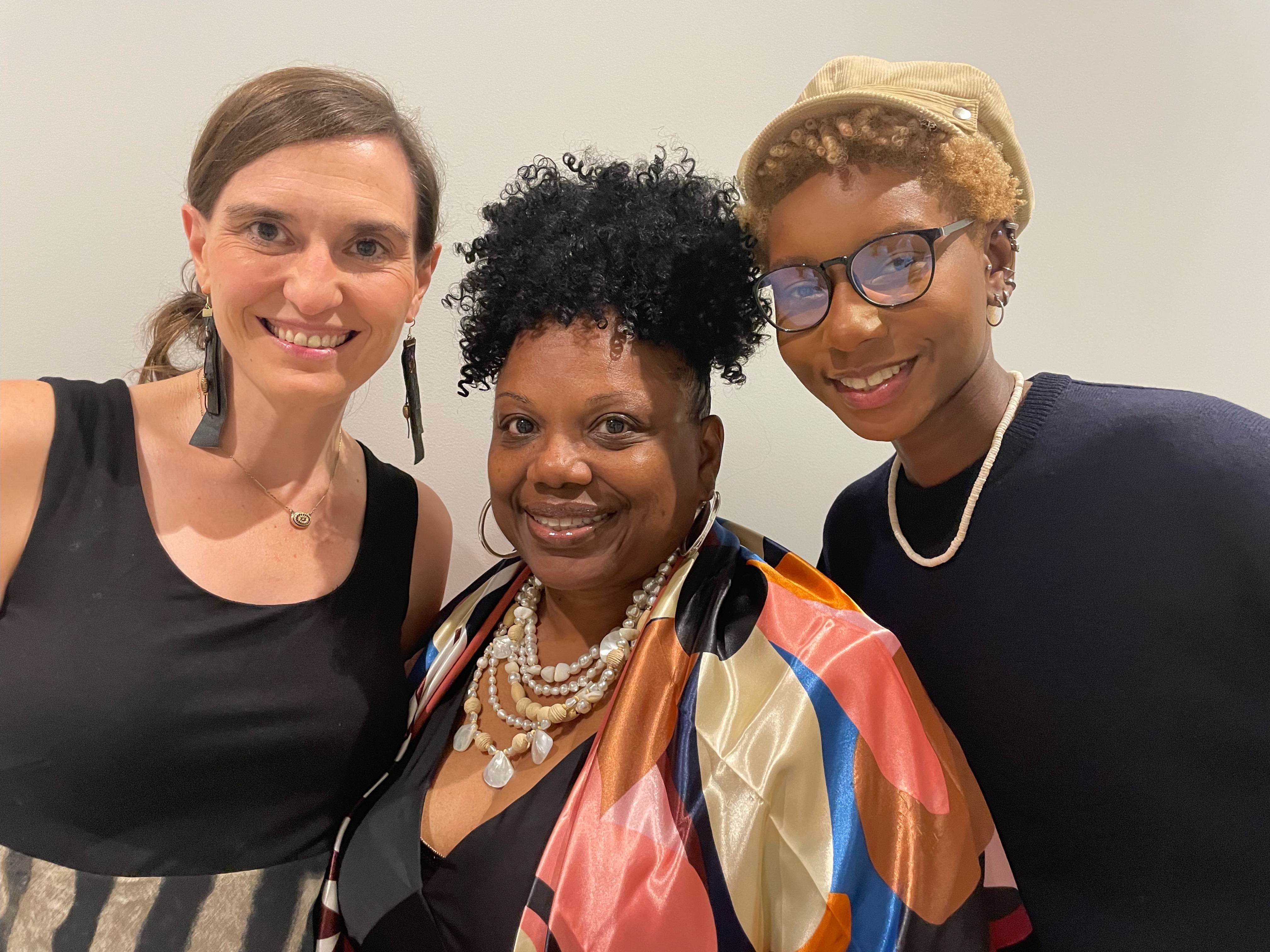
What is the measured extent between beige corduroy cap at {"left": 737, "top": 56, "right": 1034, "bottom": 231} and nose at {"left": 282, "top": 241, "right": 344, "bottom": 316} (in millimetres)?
762

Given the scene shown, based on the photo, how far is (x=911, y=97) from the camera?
4.33ft

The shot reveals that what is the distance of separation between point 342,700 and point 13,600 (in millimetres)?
555

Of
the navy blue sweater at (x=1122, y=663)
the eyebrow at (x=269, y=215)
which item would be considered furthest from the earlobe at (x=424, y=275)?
the navy blue sweater at (x=1122, y=663)

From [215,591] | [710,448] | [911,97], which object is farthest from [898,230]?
[215,591]

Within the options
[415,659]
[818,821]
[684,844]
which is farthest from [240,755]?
[818,821]

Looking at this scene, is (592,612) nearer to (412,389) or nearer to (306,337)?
(412,389)

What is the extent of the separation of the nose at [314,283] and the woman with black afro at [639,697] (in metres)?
0.31

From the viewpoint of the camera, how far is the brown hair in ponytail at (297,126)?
54.9 inches

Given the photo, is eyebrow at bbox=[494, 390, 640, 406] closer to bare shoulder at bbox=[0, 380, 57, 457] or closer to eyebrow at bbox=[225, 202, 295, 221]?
eyebrow at bbox=[225, 202, 295, 221]

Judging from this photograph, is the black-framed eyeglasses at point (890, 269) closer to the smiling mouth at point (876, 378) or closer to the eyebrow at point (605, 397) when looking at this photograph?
the smiling mouth at point (876, 378)

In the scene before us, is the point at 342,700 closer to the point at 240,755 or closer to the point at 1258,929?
the point at 240,755

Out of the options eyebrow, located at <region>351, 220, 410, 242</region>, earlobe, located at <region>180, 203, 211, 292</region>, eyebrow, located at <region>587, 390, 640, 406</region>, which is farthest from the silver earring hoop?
earlobe, located at <region>180, 203, 211, 292</region>

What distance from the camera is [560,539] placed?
139 cm

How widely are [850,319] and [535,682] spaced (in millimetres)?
845
